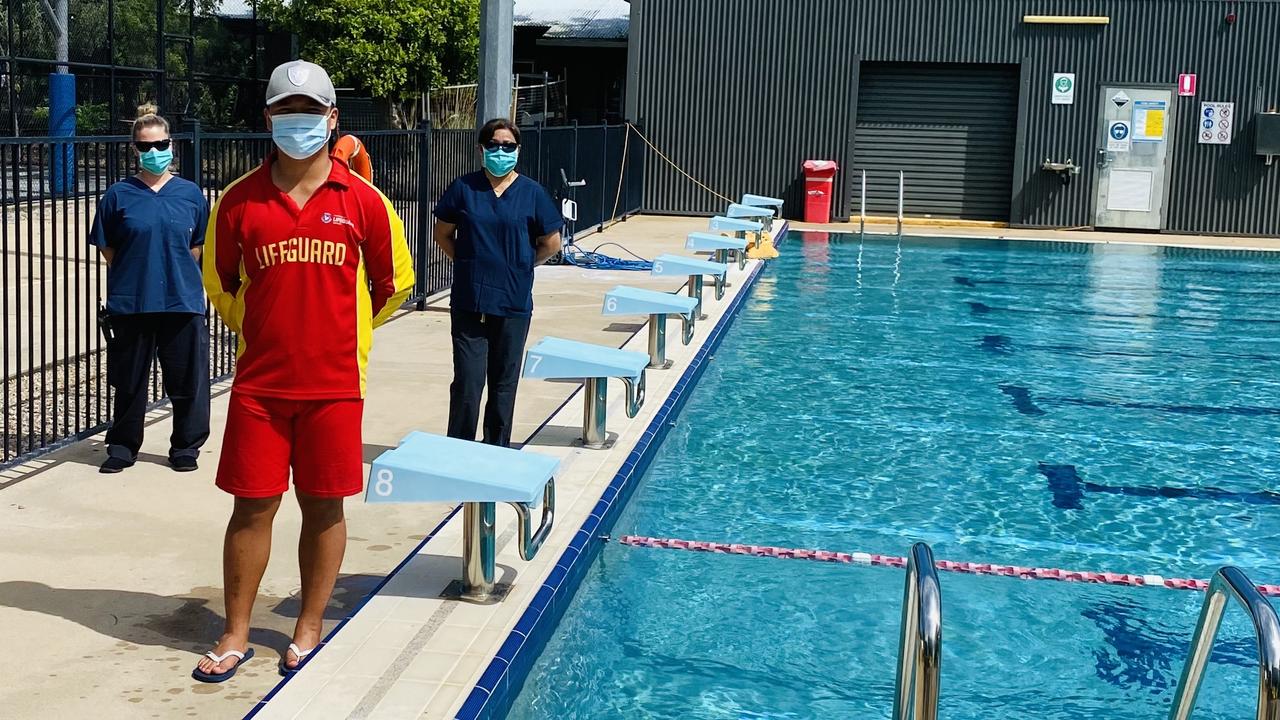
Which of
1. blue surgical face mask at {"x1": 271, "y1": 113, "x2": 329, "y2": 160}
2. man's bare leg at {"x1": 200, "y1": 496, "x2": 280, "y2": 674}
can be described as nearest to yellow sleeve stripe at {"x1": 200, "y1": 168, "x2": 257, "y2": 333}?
blue surgical face mask at {"x1": 271, "y1": 113, "x2": 329, "y2": 160}

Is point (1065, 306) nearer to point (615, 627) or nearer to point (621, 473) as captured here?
point (621, 473)

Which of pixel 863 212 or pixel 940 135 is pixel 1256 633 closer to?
pixel 863 212

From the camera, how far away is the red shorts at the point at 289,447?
15.1ft

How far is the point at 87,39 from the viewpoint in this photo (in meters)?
24.9

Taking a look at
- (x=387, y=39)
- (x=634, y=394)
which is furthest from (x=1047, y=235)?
(x=634, y=394)

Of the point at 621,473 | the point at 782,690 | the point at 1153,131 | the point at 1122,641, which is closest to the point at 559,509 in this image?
the point at 621,473

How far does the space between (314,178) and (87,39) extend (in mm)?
22584

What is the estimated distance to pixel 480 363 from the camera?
23.5ft

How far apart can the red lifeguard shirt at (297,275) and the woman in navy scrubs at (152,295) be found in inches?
98.5

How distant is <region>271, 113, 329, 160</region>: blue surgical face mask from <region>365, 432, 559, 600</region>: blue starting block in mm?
1268

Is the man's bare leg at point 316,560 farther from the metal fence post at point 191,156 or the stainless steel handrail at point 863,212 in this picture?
the stainless steel handrail at point 863,212

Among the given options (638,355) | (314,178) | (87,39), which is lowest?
(638,355)

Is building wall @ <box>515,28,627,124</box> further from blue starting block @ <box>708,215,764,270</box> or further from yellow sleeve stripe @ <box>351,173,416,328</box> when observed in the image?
yellow sleeve stripe @ <box>351,173,416,328</box>

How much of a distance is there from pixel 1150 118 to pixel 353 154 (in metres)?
21.9
